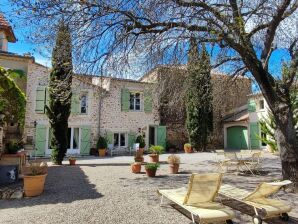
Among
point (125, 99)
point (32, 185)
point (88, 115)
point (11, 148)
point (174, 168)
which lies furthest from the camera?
point (125, 99)

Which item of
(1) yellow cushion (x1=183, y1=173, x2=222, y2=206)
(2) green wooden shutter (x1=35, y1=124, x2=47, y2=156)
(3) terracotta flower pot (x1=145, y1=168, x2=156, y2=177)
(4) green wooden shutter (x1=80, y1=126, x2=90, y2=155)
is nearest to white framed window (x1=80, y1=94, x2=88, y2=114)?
(4) green wooden shutter (x1=80, y1=126, x2=90, y2=155)

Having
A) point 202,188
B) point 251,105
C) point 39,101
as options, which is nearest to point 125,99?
point 39,101

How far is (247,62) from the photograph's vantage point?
23.2 ft

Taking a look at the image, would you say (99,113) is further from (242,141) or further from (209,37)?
(209,37)

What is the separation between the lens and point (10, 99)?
342 inches

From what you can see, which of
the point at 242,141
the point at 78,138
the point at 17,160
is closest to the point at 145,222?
the point at 17,160

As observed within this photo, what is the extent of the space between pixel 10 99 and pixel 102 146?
34.2ft

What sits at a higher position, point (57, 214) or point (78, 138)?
point (78, 138)

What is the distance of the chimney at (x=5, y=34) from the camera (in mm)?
13727

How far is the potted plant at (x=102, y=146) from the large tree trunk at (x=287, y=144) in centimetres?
1333

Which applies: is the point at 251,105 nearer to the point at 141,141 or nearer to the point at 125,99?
the point at 141,141

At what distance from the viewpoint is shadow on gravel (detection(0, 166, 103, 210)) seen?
19.9 feet

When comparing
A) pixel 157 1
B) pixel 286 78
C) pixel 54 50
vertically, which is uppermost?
pixel 157 1

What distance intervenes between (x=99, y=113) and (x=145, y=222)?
1538 cm
